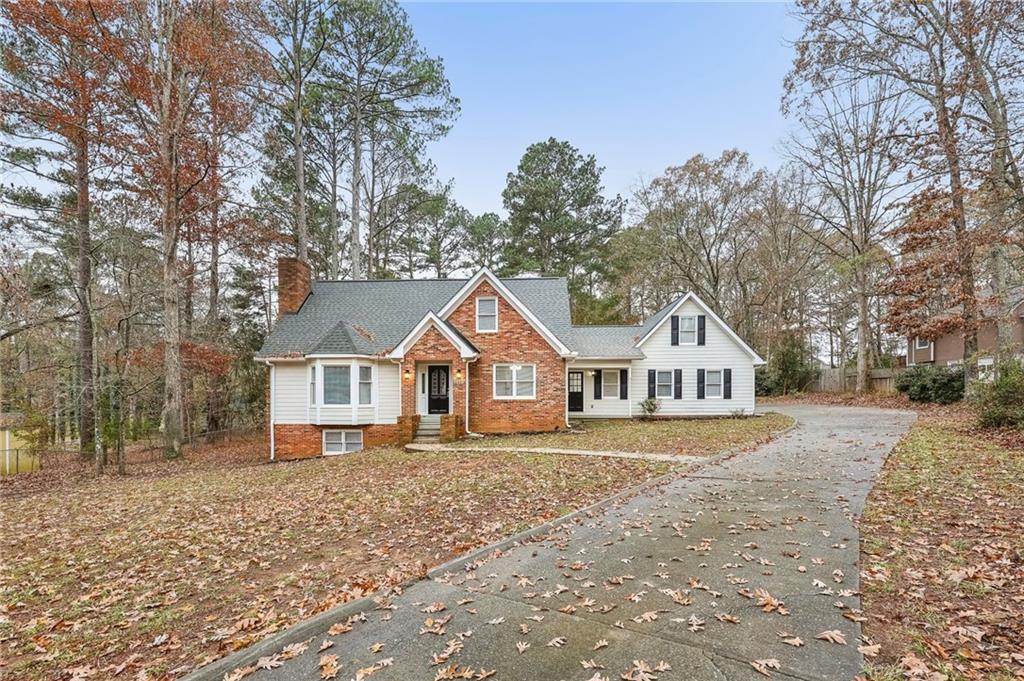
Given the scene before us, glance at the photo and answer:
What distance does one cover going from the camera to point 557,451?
1338 cm

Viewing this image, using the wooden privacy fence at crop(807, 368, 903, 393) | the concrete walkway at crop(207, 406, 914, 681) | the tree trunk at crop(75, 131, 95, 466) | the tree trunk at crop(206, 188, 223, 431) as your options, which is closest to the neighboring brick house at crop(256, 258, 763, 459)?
the tree trunk at crop(206, 188, 223, 431)

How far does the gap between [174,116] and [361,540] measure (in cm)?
→ 1588

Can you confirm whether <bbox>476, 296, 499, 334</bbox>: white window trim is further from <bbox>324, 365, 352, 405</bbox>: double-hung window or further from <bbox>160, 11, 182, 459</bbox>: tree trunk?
<bbox>160, 11, 182, 459</bbox>: tree trunk

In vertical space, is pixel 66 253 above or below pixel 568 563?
above

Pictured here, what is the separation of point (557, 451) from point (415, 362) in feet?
20.6

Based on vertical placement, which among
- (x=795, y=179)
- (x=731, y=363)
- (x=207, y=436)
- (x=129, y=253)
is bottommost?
(x=207, y=436)

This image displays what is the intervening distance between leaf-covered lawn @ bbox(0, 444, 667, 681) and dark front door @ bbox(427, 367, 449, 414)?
638 centimetres

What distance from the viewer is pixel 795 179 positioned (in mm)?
29656

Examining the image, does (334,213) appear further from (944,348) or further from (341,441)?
(944,348)

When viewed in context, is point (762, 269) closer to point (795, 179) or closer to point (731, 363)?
point (795, 179)

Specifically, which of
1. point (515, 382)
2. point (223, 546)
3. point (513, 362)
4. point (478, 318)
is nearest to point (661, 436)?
point (515, 382)

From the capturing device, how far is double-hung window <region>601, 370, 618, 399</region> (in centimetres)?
2200

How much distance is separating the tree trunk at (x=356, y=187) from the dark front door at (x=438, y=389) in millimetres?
7961

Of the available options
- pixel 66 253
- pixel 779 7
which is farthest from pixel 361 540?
pixel 779 7
